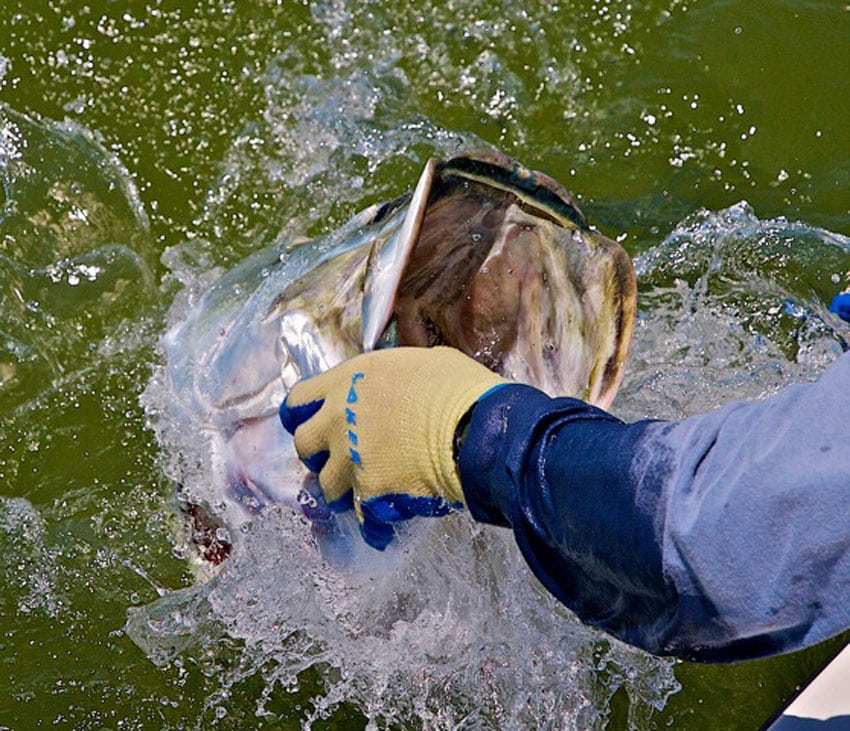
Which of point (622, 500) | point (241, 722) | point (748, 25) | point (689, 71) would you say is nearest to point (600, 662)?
point (241, 722)

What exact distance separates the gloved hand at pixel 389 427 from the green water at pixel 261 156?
0.84m

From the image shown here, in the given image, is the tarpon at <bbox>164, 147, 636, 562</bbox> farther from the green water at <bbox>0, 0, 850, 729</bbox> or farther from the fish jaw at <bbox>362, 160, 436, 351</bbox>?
the green water at <bbox>0, 0, 850, 729</bbox>

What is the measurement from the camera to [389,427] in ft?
5.44

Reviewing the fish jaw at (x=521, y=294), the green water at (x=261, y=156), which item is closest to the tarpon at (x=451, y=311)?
the fish jaw at (x=521, y=294)

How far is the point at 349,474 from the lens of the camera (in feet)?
5.79

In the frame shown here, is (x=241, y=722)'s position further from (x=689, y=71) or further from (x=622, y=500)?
(x=689, y=71)

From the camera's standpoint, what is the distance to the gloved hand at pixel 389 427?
160 cm

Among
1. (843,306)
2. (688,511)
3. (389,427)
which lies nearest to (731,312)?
(843,306)

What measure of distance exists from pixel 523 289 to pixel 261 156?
122 centimetres

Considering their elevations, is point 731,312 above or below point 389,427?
below

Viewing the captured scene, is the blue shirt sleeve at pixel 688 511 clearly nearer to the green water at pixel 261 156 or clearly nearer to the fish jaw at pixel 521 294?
the fish jaw at pixel 521 294

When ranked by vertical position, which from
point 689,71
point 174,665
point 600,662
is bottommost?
point 600,662

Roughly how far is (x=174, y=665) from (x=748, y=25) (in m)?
2.30

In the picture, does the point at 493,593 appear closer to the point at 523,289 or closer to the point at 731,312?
the point at 523,289
